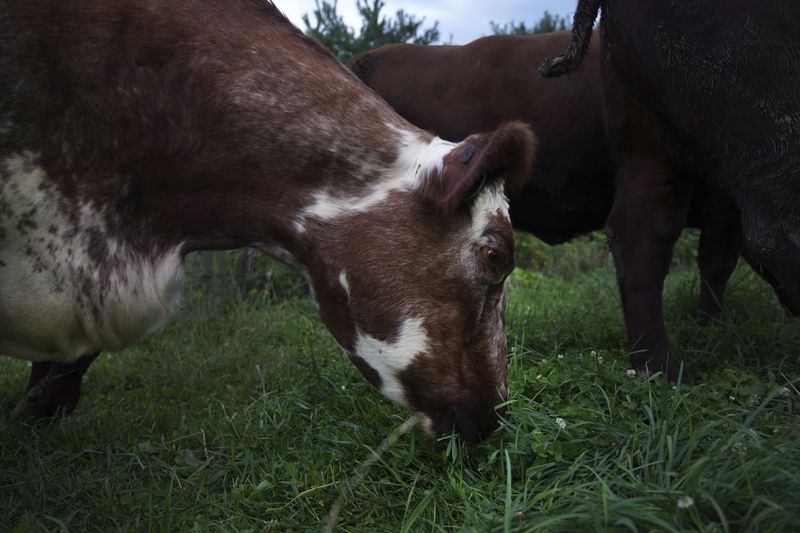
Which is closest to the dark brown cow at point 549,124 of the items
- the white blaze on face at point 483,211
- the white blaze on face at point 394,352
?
the white blaze on face at point 483,211

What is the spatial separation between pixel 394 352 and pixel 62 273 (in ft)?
3.39

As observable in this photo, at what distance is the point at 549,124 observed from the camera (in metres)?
3.93

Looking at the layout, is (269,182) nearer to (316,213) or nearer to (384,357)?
(316,213)

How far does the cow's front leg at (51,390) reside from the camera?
3.46 meters

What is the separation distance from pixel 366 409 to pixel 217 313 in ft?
8.54

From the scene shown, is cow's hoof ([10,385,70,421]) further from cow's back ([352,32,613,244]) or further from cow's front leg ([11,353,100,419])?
cow's back ([352,32,613,244])

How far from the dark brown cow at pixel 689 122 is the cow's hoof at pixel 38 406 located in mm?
2464

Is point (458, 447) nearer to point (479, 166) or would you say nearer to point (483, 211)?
point (483, 211)

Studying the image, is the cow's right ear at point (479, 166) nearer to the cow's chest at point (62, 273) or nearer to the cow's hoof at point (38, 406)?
the cow's chest at point (62, 273)

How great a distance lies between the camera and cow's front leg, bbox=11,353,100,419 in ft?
11.4

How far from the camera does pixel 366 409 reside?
311 cm

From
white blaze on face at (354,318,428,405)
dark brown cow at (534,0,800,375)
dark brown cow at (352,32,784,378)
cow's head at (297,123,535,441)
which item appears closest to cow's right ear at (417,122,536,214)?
cow's head at (297,123,535,441)

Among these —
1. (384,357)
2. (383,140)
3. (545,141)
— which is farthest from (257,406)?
(545,141)

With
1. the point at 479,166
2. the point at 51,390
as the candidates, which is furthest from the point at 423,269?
the point at 51,390
